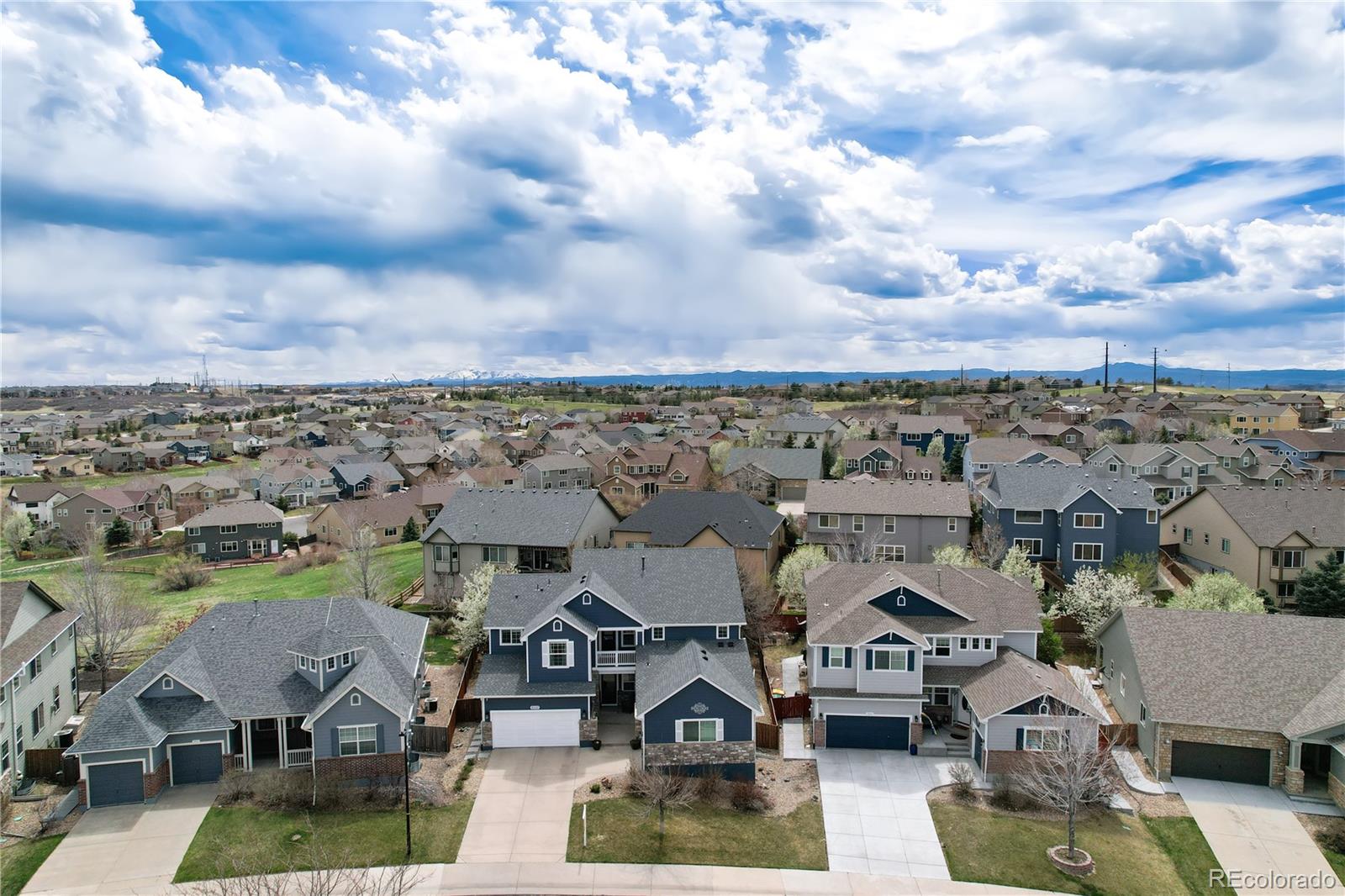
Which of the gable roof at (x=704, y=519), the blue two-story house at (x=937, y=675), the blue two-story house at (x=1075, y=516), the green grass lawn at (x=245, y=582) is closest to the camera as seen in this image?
the blue two-story house at (x=937, y=675)

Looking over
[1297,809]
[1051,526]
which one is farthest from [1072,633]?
[1297,809]

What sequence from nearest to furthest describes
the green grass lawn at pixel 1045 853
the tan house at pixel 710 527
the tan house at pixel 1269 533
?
the green grass lawn at pixel 1045 853, the tan house at pixel 1269 533, the tan house at pixel 710 527

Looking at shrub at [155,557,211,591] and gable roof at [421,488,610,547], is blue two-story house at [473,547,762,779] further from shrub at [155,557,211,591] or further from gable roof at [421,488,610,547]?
shrub at [155,557,211,591]

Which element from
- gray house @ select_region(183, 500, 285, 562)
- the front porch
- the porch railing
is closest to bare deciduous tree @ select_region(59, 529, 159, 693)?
the front porch

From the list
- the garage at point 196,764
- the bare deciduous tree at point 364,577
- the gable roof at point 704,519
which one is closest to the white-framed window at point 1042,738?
the gable roof at point 704,519

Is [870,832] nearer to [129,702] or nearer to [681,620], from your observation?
[681,620]

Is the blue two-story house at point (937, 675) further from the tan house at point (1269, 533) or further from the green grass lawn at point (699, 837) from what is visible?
the tan house at point (1269, 533)

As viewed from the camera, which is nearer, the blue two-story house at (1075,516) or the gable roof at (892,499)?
the blue two-story house at (1075,516)
